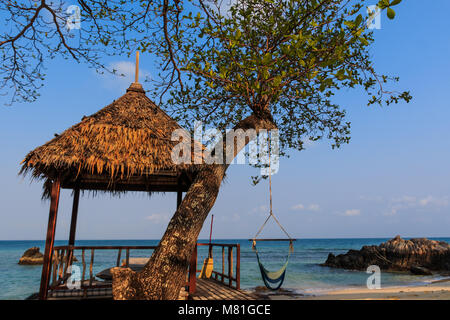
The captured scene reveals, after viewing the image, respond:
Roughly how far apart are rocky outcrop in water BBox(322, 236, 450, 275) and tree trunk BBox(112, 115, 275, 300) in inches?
716

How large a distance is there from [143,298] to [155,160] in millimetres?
2885

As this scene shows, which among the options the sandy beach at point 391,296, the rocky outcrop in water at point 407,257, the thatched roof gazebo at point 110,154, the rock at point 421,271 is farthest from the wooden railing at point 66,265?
the rocky outcrop in water at point 407,257

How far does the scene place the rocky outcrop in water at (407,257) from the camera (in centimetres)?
1875

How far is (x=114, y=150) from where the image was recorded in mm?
5344

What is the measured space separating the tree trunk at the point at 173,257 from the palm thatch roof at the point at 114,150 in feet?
7.24

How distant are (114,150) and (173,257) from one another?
292 cm

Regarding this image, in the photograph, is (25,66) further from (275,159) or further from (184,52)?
(275,159)

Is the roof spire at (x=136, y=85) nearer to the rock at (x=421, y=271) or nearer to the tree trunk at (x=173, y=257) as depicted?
the tree trunk at (x=173, y=257)

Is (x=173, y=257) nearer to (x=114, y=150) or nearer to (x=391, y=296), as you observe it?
(x=114, y=150)

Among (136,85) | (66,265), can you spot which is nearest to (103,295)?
(66,265)

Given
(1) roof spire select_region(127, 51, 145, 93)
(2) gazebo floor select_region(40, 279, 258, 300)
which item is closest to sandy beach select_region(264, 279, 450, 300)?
(2) gazebo floor select_region(40, 279, 258, 300)

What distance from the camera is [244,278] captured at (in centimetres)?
1845

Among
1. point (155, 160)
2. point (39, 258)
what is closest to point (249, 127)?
point (155, 160)

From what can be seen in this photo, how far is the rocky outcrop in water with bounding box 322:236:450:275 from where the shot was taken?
18750mm
